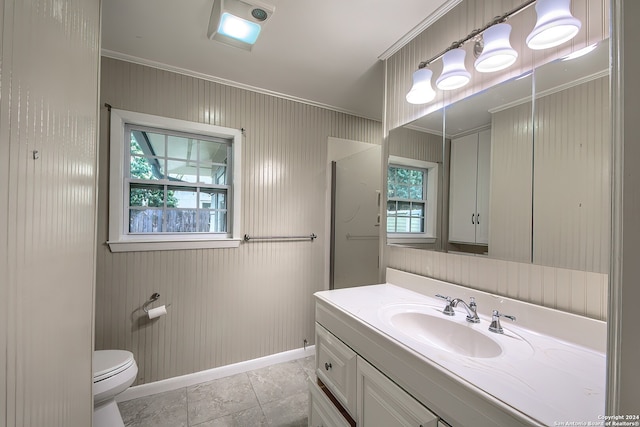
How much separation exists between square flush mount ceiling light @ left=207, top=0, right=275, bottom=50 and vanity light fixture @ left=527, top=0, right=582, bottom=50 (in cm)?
116

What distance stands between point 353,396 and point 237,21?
195 centimetres

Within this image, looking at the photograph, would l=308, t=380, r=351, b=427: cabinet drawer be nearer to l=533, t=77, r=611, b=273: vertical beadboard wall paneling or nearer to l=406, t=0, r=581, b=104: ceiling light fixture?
l=533, t=77, r=611, b=273: vertical beadboard wall paneling

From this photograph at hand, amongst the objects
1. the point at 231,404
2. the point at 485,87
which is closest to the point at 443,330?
the point at 485,87

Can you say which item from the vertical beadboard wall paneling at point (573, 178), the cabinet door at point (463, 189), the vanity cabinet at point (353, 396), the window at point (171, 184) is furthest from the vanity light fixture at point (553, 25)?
the window at point (171, 184)

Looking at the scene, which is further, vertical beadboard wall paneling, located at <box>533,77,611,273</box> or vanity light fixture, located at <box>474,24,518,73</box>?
vanity light fixture, located at <box>474,24,518,73</box>

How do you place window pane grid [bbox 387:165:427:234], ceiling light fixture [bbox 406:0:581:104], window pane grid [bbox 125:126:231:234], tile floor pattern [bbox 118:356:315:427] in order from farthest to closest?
window pane grid [bbox 125:126:231:234] < tile floor pattern [bbox 118:356:315:427] < window pane grid [bbox 387:165:427:234] < ceiling light fixture [bbox 406:0:581:104]

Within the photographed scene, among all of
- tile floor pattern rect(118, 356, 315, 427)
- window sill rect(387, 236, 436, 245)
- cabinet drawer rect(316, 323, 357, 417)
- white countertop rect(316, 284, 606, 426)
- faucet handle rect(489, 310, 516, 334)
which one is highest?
window sill rect(387, 236, 436, 245)

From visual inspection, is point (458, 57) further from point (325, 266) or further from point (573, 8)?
point (325, 266)

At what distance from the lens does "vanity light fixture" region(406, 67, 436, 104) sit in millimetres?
1414

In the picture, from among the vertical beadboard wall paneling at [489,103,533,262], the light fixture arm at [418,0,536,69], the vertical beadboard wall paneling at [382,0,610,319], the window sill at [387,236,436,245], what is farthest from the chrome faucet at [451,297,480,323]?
the light fixture arm at [418,0,536,69]

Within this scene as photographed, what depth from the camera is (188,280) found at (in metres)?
2.04

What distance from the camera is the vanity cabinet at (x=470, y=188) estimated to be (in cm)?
120

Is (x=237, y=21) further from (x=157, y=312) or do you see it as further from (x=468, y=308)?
(x=157, y=312)

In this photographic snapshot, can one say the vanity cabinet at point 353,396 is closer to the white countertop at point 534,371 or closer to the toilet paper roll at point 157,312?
the white countertop at point 534,371
